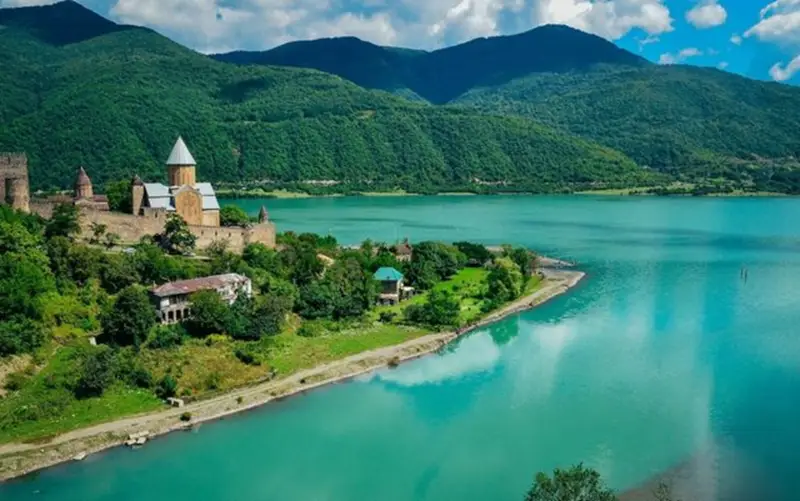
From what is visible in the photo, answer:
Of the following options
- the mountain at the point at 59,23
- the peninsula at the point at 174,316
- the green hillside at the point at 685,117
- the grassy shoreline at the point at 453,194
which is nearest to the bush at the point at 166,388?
the peninsula at the point at 174,316

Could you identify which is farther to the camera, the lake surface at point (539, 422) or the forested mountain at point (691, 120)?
the forested mountain at point (691, 120)

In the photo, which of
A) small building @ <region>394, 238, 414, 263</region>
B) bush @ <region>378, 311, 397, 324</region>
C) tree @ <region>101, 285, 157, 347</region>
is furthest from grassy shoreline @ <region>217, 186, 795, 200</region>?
tree @ <region>101, 285, 157, 347</region>

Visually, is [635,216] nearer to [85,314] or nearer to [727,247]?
[727,247]

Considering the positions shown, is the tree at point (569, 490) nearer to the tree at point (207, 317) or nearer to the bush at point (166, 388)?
the bush at point (166, 388)

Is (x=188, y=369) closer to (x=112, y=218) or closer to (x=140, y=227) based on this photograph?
(x=140, y=227)

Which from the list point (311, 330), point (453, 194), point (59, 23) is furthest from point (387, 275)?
point (59, 23)

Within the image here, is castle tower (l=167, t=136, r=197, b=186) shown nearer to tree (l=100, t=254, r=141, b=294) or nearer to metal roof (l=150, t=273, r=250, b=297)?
tree (l=100, t=254, r=141, b=294)

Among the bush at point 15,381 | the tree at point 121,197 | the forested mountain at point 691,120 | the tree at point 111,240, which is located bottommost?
the bush at point 15,381

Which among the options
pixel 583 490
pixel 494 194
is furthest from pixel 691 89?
pixel 583 490
